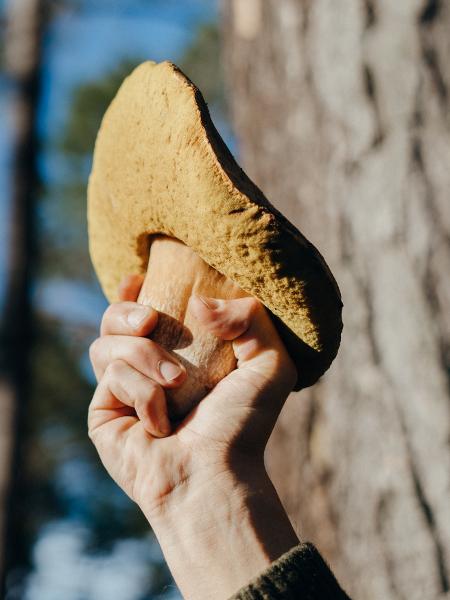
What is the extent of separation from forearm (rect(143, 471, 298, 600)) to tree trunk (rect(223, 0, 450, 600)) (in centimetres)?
98

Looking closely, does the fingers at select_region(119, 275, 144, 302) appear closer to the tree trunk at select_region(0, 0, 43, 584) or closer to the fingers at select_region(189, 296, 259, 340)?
the fingers at select_region(189, 296, 259, 340)

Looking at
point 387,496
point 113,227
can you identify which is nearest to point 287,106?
point 387,496

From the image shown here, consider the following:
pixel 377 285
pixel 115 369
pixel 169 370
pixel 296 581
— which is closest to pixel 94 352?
pixel 115 369

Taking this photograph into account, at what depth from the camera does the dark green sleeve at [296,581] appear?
89cm

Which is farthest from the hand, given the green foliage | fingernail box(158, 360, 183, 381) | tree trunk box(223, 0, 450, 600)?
the green foliage

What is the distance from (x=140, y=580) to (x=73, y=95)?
19.5 ft

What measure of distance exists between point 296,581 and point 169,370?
32 centimetres

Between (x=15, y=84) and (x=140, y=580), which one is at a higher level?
(x=15, y=84)

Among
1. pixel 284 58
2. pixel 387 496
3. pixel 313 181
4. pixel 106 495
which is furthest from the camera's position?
pixel 106 495

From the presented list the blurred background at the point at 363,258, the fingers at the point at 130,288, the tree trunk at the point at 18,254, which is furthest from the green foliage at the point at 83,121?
the fingers at the point at 130,288

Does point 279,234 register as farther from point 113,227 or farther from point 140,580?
point 140,580

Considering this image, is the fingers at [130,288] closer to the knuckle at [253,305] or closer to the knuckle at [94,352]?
the knuckle at [94,352]

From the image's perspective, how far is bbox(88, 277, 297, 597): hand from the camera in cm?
95

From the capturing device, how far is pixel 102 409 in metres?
1.09
